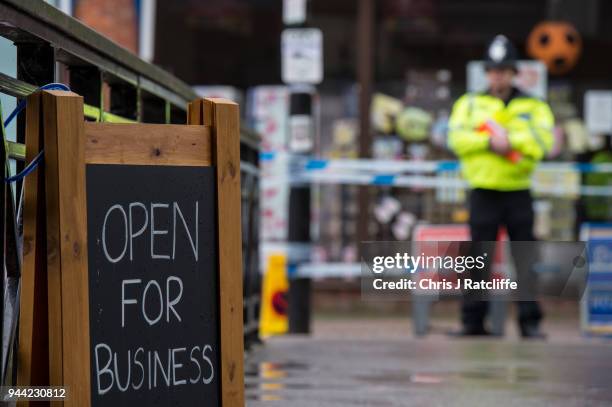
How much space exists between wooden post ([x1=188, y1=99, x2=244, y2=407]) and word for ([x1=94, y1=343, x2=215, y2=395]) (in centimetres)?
7

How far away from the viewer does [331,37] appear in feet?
50.9

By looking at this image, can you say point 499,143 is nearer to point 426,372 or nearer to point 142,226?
point 426,372

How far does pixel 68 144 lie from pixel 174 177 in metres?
0.56

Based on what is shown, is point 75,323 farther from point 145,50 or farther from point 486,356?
point 145,50

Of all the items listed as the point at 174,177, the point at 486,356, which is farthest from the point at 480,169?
the point at 174,177

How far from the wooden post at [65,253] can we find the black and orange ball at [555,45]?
10886 millimetres

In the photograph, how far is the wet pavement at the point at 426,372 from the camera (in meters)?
7.52

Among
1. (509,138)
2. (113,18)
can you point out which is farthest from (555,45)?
(113,18)

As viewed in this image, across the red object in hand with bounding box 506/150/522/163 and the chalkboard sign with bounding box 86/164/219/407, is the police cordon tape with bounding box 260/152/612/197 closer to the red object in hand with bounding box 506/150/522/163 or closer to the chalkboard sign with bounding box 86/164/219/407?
the red object in hand with bounding box 506/150/522/163

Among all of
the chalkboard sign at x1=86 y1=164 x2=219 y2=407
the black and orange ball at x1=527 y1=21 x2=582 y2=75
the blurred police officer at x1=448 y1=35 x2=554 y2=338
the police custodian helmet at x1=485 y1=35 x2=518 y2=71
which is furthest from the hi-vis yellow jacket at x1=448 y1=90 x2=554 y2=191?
the chalkboard sign at x1=86 y1=164 x2=219 y2=407

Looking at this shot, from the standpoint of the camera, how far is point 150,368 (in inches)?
203

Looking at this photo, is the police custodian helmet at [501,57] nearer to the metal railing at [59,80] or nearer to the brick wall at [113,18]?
the metal railing at [59,80]

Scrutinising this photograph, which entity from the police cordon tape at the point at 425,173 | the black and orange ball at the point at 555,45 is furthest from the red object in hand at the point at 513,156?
the black and orange ball at the point at 555,45

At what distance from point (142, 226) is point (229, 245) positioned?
35cm
